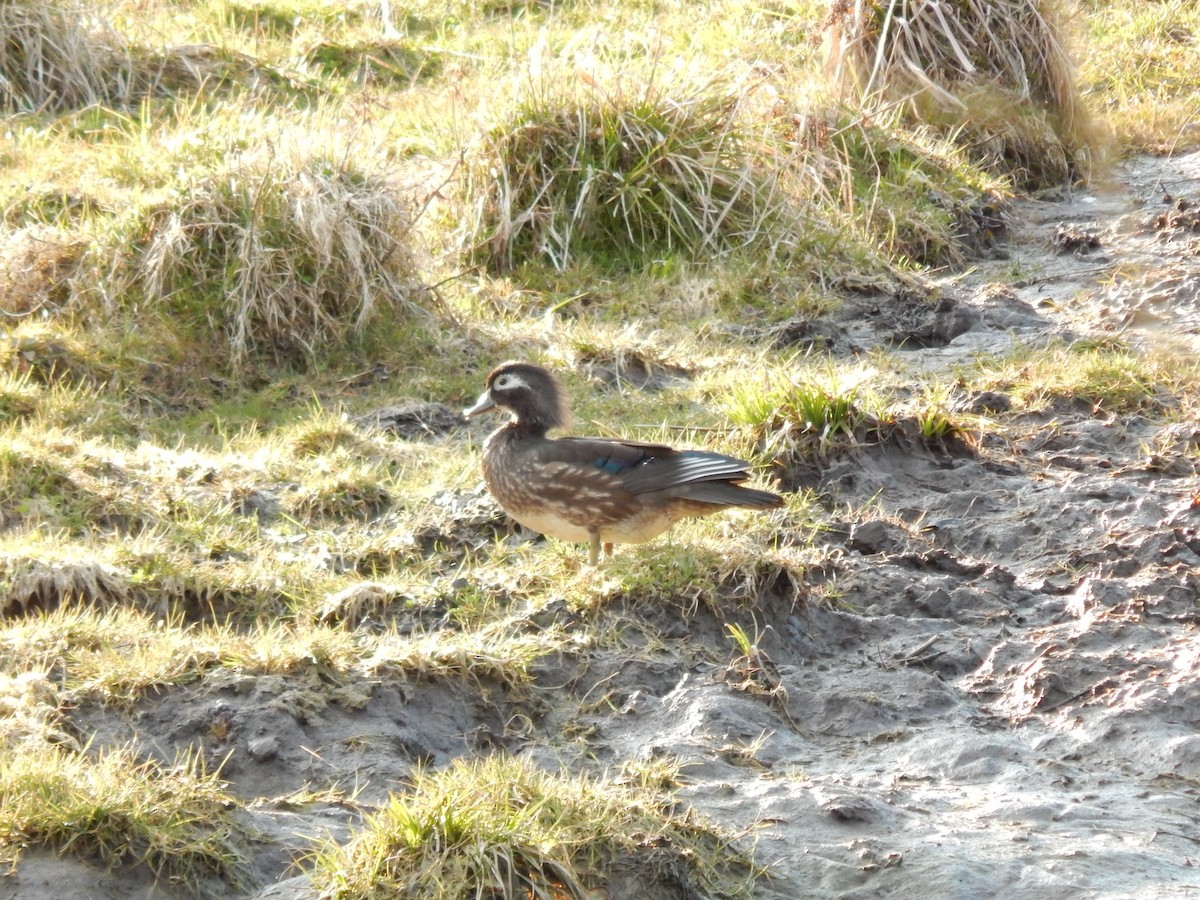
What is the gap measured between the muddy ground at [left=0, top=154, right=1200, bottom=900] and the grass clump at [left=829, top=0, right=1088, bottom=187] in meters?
4.05

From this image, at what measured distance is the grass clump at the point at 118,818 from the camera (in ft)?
12.7

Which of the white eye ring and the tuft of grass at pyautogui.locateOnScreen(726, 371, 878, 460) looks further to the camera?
the tuft of grass at pyautogui.locateOnScreen(726, 371, 878, 460)

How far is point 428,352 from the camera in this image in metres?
8.04

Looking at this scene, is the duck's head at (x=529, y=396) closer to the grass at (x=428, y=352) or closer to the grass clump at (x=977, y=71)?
the grass at (x=428, y=352)

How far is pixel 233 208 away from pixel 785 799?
15.4 feet

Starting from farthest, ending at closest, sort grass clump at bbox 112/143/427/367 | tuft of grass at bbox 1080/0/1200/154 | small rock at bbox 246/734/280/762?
1. tuft of grass at bbox 1080/0/1200/154
2. grass clump at bbox 112/143/427/367
3. small rock at bbox 246/734/280/762

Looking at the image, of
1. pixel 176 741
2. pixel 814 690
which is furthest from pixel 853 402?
pixel 176 741

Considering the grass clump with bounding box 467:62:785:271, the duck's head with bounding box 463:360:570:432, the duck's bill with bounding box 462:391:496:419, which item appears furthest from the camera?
the grass clump with bounding box 467:62:785:271

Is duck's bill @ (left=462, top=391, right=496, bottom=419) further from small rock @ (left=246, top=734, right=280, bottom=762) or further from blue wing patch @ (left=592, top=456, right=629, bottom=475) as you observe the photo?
small rock @ (left=246, top=734, right=280, bottom=762)

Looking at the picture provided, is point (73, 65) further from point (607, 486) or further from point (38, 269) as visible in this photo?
point (607, 486)

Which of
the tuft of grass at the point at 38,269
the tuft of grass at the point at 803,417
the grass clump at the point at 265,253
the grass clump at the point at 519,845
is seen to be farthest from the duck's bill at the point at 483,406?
the tuft of grass at the point at 38,269

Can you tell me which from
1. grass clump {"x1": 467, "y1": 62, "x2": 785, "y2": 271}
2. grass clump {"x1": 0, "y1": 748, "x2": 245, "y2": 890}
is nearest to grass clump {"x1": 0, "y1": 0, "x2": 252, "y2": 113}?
grass clump {"x1": 467, "y1": 62, "x2": 785, "y2": 271}

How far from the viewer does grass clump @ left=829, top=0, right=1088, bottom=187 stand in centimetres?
1033

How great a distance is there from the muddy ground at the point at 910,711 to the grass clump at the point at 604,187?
108 inches
